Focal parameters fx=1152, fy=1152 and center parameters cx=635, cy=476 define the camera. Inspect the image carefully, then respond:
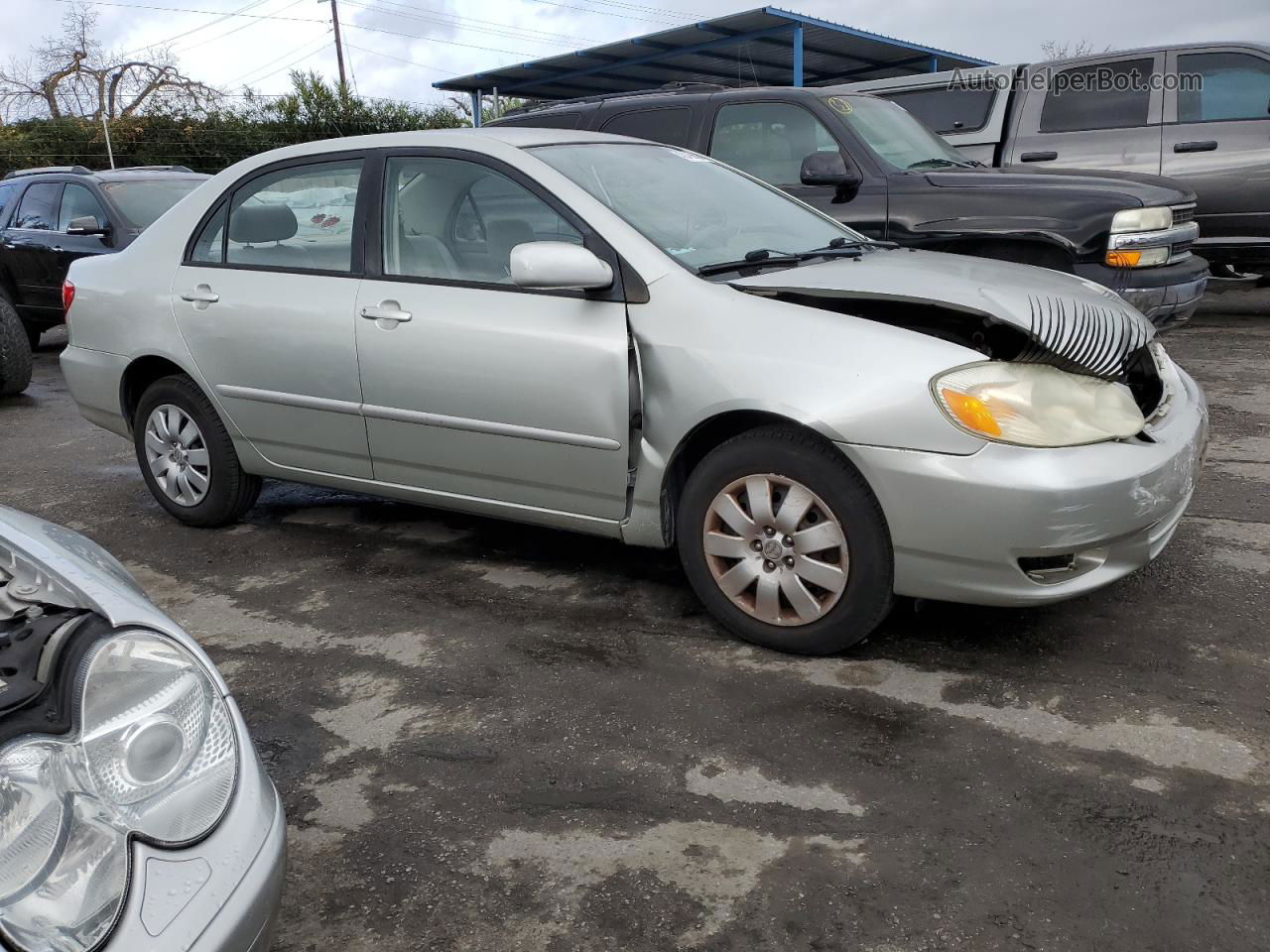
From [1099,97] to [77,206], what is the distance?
828 centimetres

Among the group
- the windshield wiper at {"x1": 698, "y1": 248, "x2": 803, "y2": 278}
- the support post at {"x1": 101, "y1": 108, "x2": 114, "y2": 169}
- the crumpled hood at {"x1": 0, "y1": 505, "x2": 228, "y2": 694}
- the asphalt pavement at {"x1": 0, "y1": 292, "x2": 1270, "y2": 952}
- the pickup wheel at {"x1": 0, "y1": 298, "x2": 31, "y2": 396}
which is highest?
the support post at {"x1": 101, "y1": 108, "x2": 114, "y2": 169}

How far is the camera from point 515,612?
383 cm

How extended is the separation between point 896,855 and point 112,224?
8863 millimetres

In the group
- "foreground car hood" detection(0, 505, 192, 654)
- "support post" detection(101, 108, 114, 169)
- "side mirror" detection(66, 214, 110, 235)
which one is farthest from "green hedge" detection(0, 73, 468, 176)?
"foreground car hood" detection(0, 505, 192, 654)

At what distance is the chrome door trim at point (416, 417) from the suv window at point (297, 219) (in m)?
0.48

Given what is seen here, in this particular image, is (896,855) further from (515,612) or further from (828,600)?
(515,612)

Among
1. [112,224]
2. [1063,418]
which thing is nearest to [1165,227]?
[1063,418]

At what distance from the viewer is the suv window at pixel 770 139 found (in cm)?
663

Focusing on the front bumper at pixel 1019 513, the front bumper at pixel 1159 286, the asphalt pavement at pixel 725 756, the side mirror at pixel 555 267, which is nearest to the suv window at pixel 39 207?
the asphalt pavement at pixel 725 756

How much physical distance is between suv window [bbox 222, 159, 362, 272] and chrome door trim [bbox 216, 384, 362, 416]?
0.48 metres

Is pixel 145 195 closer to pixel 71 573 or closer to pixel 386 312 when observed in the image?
pixel 386 312

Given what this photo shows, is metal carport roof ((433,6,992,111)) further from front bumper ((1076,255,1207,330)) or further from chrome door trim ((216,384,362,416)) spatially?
chrome door trim ((216,384,362,416))

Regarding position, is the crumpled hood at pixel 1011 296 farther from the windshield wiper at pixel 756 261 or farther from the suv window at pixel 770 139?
the suv window at pixel 770 139

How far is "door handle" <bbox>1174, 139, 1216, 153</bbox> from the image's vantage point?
8.50 meters
